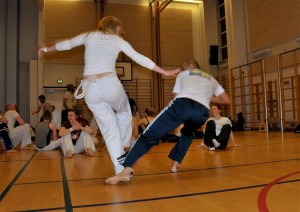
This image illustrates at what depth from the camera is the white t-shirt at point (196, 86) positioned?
8.00ft

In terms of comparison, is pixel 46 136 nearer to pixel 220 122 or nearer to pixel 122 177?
pixel 220 122

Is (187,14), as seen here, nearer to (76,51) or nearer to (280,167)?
(76,51)

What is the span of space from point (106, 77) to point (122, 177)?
767mm

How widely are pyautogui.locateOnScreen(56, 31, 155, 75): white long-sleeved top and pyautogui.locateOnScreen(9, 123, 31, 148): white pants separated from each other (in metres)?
3.64

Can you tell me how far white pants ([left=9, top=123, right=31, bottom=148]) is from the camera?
545 cm

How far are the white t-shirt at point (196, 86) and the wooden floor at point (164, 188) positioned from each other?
2.08 ft

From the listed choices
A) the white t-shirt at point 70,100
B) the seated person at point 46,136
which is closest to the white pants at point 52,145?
the seated person at point 46,136

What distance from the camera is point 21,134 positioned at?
5.56 meters

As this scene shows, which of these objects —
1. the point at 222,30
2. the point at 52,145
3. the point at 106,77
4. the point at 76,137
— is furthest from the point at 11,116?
the point at 222,30

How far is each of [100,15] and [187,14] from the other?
11.4 feet

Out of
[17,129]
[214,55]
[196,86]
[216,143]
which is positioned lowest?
[216,143]

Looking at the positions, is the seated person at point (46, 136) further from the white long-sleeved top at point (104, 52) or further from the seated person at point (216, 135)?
the white long-sleeved top at point (104, 52)

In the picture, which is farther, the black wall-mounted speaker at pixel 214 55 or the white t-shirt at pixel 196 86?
the black wall-mounted speaker at pixel 214 55

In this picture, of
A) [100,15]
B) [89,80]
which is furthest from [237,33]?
[89,80]
